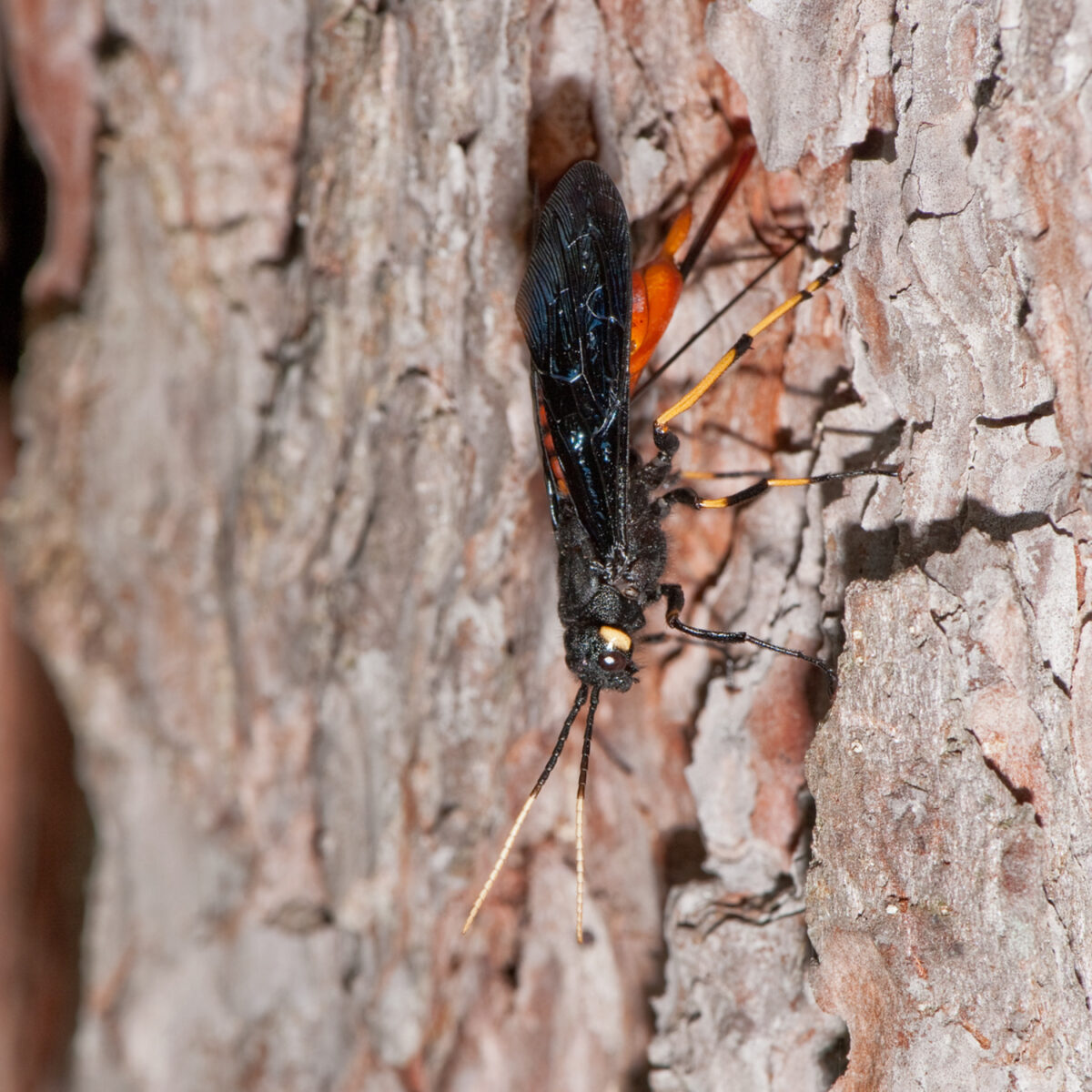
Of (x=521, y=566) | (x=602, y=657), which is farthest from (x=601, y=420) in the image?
(x=602, y=657)

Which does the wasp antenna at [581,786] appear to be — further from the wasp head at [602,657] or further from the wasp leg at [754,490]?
the wasp leg at [754,490]

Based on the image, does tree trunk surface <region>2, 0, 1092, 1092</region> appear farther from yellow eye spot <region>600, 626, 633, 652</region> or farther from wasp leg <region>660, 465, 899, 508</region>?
yellow eye spot <region>600, 626, 633, 652</region>

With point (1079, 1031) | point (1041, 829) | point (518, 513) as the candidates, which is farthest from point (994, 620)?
point (518, 513)

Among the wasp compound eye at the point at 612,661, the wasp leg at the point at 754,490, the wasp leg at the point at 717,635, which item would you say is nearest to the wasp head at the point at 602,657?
the wasp compound eye at the point at 612,661

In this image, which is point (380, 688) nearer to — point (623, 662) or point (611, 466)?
point (623, 662)

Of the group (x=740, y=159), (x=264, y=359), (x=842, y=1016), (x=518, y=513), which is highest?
(x=740, y=159)
